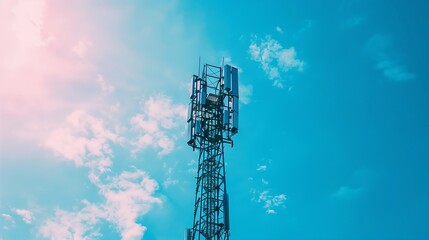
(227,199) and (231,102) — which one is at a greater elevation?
(231,102)

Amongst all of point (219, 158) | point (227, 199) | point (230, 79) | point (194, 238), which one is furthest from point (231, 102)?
point (194, 238)

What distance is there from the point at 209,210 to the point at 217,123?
822cm

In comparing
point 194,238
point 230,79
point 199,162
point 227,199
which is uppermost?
point 230,79

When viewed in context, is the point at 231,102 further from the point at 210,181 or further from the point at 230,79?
the point at 210,181

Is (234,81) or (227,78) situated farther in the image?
(234,81)

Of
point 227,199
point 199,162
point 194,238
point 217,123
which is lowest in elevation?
point 194,238

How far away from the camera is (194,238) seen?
46.8 m

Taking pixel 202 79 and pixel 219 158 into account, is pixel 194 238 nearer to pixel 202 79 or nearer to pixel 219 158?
pixel 219 158

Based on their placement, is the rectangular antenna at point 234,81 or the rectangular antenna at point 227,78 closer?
the rectangular antenna at point 227,78

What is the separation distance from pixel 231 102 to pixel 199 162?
6354 millimetres

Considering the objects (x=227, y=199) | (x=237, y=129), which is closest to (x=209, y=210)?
(x=227, y=199)

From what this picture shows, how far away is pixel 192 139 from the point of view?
49.5 meters

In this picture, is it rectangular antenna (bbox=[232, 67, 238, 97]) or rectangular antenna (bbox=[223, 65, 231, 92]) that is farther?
rectangular antenna (bbox=[232, 67, 238, 97])

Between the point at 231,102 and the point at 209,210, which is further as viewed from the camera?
the point at 231,102
